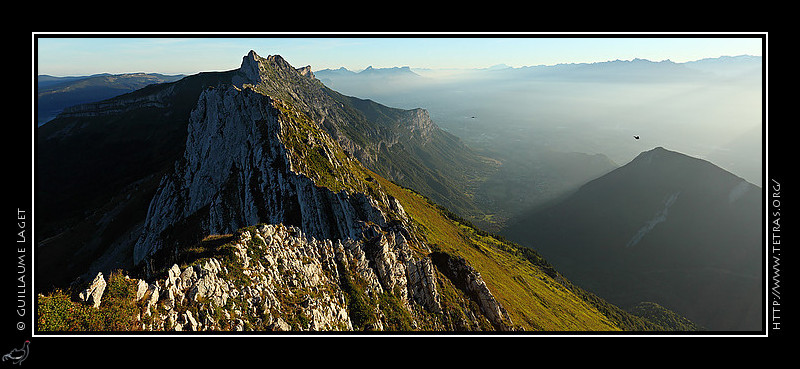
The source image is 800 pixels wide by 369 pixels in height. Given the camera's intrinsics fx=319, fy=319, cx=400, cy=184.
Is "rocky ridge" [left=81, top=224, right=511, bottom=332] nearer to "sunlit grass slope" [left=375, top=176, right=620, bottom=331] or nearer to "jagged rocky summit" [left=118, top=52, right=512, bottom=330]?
"jagged rocky summit" [left=118, top=52, right=512, bottom=330]

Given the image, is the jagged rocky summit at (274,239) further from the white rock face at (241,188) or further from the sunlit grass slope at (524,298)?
the sunlit grass slope at (524,298)

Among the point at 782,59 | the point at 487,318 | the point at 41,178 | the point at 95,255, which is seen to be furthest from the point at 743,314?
the point at 41,178
